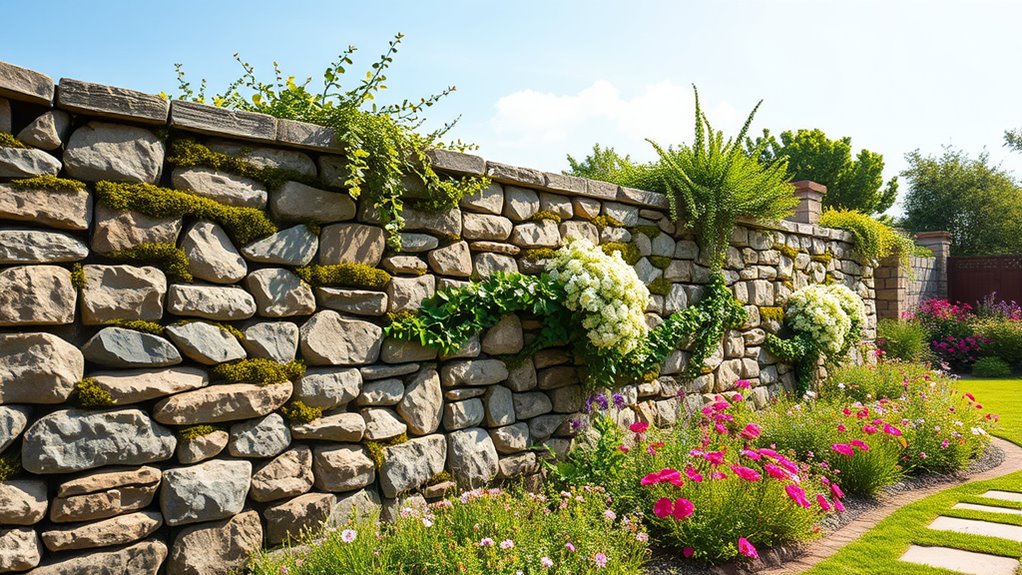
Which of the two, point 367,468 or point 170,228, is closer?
point 170,228

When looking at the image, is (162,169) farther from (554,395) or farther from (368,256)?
(554,395)

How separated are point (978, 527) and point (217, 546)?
14.8ft

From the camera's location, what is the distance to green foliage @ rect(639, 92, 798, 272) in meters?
5.64

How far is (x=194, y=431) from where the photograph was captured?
2945 millimetres

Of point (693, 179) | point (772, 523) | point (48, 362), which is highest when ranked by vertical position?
point (693, 179)

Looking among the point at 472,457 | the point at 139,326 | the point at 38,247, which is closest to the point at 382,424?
the point at 472,457

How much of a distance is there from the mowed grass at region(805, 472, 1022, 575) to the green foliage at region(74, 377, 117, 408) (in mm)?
3562

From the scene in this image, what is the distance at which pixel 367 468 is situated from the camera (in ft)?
11.4

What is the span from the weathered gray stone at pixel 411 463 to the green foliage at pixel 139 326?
1313 millimetres

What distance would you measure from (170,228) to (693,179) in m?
4.33

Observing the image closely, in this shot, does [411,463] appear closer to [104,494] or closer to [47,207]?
[104,494]

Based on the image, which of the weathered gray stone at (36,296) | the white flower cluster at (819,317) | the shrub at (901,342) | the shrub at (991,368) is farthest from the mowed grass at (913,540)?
the shrub at (991,368)

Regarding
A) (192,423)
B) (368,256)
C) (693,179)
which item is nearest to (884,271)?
(693,179)

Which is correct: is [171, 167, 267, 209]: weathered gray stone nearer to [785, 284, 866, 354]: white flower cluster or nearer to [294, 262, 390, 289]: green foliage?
[294, 262, 390, 289]: green foliage
